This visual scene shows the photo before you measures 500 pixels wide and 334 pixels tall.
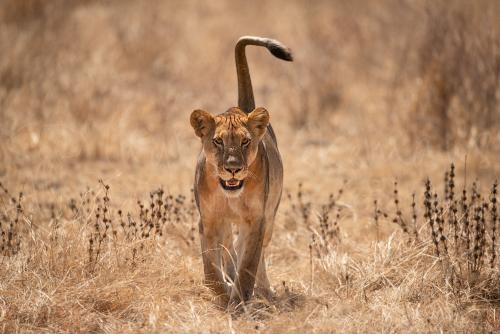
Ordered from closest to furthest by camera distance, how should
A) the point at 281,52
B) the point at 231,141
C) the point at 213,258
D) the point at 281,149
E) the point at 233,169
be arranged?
the point at 233,169
the point at 231,141
the point at 213,258
the point at 281,52
the point at 281,149

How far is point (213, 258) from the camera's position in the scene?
16.5 ft

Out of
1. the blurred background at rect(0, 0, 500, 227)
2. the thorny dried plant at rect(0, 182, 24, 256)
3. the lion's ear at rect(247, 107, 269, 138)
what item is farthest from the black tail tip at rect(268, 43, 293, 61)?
the blurred background at rect(0, 0, 500, 227)

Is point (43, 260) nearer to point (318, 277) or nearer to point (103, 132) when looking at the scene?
point (318, 277)

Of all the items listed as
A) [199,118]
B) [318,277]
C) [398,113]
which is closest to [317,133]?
[398,113]

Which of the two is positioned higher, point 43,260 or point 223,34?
point 223,34

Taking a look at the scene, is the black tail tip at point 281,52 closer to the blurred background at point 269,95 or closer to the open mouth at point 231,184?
the open mouth at point 231,184

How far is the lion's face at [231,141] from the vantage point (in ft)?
15.2

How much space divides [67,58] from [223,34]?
4.76 metres

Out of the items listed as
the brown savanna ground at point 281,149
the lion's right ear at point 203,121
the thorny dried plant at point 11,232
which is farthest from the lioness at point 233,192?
the thorny dried plant at point 11,232

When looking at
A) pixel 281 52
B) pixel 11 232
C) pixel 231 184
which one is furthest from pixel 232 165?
pixel 11 232

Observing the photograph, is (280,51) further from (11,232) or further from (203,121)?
(11,232)

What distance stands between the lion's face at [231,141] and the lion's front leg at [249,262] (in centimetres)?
38

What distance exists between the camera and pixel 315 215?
7113 millimetres

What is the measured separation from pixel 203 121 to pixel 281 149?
548 centimetres
